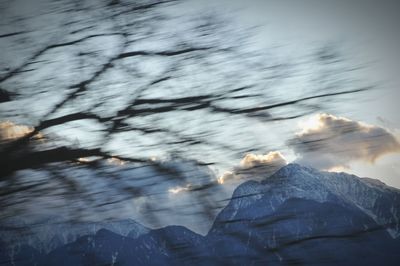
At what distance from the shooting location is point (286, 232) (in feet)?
4.21

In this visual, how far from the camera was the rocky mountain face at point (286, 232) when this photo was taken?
113 centimetres

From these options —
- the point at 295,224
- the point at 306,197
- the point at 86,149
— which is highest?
the point at 86,149

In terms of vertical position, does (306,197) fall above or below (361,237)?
above

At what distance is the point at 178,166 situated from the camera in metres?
1.48

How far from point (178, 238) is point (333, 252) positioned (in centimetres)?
71

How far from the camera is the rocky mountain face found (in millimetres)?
1134

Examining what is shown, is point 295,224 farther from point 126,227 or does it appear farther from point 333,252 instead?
point 126,227

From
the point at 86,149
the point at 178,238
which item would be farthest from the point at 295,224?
the point at 86,149

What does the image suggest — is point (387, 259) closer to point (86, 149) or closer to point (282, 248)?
point (282, 248)

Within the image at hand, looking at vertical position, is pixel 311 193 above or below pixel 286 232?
above

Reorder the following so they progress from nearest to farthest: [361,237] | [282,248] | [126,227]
Answer: [361,237] → [282,248] → [126,227]

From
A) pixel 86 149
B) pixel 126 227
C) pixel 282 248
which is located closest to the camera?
pixel 282 248

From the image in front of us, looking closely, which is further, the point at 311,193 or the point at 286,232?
the point at 286,232

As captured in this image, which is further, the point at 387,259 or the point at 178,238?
the point at 178,238
